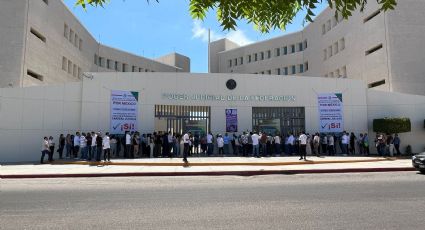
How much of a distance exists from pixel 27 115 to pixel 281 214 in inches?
758

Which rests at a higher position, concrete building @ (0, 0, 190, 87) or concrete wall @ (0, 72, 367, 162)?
concrete building @ (0, 0, 190, 87)

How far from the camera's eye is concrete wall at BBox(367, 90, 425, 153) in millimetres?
26922

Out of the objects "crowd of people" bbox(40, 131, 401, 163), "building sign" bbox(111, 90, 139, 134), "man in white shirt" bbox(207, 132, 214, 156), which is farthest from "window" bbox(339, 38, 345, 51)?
"building sign" bbox(111, 90, 139, 134)

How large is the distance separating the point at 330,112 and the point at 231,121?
7041 millimetres

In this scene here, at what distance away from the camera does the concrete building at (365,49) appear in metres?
31.9

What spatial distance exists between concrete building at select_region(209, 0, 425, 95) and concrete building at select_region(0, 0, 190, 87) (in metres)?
21.5

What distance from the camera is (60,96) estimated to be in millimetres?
22812

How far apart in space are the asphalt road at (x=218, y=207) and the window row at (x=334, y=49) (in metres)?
31.6

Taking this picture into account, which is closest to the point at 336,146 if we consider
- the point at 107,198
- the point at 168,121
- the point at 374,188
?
the point at 168,121

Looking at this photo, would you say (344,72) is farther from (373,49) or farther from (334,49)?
(373,49)

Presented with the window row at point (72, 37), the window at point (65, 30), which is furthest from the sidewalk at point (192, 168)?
the window row at point (72, 37)

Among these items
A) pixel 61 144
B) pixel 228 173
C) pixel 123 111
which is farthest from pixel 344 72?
pixel 61 144

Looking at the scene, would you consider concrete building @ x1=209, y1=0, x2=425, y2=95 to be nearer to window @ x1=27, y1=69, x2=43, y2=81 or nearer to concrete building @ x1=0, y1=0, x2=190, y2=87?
concrete building @ x1=0, y1=0, x2=190, y2=87

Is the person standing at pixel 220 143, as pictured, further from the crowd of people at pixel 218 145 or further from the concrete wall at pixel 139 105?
the concrete wall at pixel 139 105
